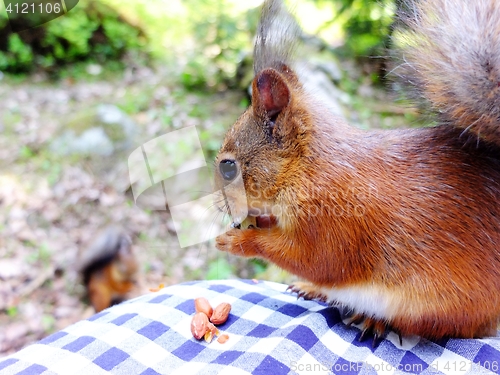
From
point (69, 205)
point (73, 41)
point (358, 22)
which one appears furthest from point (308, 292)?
point (73, 41)

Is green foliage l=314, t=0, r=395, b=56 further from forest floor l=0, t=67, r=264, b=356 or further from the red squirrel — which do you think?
the red squirrel

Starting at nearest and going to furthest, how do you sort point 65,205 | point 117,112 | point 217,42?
point 65,205 < point 117,112 < point 217,42

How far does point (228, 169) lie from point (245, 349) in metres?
0.47

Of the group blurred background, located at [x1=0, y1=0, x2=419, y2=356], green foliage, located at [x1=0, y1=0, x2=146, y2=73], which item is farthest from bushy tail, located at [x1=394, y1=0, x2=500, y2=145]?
green foliage, located at [x1=0, y1=0, x2=146, y2=73]

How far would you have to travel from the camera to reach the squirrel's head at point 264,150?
1.07 m

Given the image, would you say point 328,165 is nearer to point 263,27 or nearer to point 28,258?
point 263,27

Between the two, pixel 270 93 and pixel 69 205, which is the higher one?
pixel 270 93

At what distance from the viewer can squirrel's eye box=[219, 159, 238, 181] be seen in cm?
114

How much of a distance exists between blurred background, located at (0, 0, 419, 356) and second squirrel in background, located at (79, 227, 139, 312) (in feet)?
0.04

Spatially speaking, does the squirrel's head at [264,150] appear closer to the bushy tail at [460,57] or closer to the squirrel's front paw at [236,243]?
the squirrel's front paw at [236,243]

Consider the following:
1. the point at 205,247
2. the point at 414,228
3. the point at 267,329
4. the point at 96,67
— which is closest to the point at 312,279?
the point at 267,329

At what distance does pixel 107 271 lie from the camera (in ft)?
7.57

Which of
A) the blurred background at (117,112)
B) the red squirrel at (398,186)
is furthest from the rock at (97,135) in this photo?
the red squirrel at (398,186)

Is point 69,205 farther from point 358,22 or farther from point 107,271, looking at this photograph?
point 358,22
